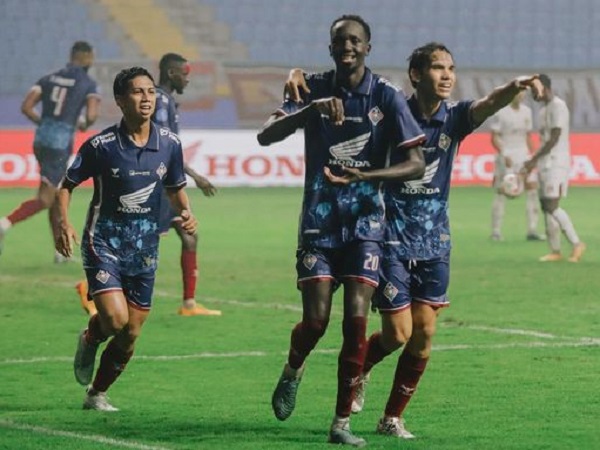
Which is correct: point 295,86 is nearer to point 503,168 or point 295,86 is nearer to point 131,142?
point 131,142

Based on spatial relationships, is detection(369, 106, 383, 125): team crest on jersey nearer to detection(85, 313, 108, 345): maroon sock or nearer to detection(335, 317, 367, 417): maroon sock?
detection(335, 317, 367, 417): maroon sock

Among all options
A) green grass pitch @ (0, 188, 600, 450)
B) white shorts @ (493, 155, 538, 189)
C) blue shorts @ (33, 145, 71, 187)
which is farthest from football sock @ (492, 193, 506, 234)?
blue shorts @ (33, 145, 71, 187)

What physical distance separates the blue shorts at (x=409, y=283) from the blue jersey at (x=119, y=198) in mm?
1329

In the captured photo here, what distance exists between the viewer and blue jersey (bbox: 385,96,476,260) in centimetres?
804

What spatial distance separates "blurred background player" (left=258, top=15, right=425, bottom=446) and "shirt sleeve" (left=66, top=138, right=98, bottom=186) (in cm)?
126

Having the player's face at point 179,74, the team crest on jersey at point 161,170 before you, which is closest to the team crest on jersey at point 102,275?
the team crest on jersey at point 161,170

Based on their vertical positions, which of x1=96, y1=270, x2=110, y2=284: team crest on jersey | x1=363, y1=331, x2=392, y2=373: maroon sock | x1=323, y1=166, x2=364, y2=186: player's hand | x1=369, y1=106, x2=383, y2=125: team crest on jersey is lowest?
x1=363, y1=331, x2=392, y2=373: maroon sock

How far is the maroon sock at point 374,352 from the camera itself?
848cm

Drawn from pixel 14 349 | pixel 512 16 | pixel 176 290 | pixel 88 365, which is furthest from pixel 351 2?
pixel 88 365

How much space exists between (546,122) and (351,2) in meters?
18.0

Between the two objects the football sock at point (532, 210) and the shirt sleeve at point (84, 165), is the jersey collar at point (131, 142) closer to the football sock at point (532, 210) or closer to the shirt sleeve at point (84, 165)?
the shirt sleeve at point (84, 165)

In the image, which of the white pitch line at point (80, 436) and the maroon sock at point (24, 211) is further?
the maroon sock at point (24, 211)

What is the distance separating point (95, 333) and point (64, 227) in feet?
2.30

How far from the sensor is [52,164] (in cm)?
1806
